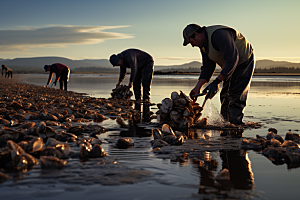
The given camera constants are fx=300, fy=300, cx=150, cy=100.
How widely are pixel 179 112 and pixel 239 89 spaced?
1.19 m

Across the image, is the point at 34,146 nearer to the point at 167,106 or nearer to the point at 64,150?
the point at 64,150

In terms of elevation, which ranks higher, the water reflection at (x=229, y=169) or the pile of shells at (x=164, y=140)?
the pile of shells at (x=164, y=140)

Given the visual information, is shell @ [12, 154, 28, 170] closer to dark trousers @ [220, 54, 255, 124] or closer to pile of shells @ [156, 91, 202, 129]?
pile of shells @ [156, 91, 202, 129]

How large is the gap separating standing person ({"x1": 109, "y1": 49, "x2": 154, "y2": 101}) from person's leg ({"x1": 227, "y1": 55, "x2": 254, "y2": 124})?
512cm

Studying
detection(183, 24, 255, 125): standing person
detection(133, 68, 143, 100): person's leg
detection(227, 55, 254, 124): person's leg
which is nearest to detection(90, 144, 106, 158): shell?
detection(183, 24, 255, 125): standing person

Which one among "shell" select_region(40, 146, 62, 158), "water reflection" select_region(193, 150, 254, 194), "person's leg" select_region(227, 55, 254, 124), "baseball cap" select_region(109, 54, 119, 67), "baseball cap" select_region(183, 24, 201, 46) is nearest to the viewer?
"water reflection" select_region(193, 150, 254, 194)

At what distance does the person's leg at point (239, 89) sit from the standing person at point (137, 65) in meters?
5.12

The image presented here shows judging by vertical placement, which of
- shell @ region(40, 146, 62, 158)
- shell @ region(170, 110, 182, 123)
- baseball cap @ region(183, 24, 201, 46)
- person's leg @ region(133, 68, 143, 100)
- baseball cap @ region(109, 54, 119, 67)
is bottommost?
shell @ region(40, 146, 62, 158)

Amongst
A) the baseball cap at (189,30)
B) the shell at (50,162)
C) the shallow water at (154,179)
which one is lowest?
the shallow water at (154,179)

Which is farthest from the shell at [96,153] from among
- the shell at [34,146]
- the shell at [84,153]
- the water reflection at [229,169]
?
the water reflection at [229,169]

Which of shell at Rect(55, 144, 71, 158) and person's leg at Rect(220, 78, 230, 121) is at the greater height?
person's leg at Rect(220, 78, 230, 121)

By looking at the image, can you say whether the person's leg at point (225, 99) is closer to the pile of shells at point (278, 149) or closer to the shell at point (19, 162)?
the pile of shells at point (278, 149)

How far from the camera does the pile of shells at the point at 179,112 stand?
5527 mm

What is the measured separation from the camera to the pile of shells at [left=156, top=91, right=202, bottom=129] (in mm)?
5527
